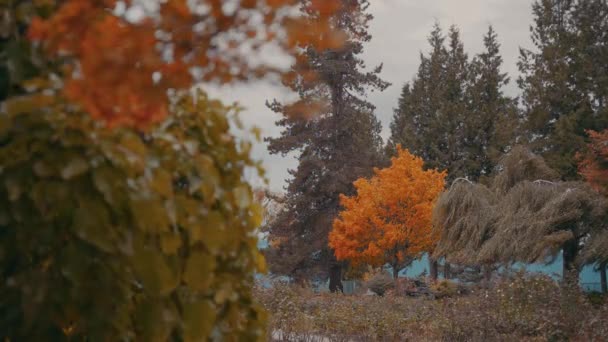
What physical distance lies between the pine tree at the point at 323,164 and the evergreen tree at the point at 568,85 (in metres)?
5.46

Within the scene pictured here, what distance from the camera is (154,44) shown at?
1.35 m

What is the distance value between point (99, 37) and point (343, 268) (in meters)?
25.0

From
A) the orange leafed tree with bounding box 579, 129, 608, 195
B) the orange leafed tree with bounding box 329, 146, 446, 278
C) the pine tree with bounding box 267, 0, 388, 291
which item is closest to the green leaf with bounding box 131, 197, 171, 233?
the orange leafed tree with bounding box 579, 129, 608, 195

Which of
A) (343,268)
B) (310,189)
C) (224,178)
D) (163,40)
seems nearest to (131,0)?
(163,40)

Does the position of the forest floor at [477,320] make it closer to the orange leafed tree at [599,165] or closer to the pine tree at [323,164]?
the orange leafed tree at [599,165]

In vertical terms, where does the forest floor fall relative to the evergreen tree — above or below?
below

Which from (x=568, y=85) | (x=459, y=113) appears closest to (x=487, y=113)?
(x=459, y=113)

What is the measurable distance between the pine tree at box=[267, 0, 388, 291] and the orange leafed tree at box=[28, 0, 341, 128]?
21.8 m

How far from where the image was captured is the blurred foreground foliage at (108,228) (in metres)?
1.46

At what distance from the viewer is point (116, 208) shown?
4.92 feet

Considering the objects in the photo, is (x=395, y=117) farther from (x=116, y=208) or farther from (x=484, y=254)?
(x=116, y=208)

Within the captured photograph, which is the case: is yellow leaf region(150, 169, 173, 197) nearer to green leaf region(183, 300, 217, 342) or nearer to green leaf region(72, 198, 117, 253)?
green leaf region(72, 198, 117, 253)

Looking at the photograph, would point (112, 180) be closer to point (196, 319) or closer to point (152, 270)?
point (152, 270)

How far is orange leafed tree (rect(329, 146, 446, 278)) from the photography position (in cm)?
1891
